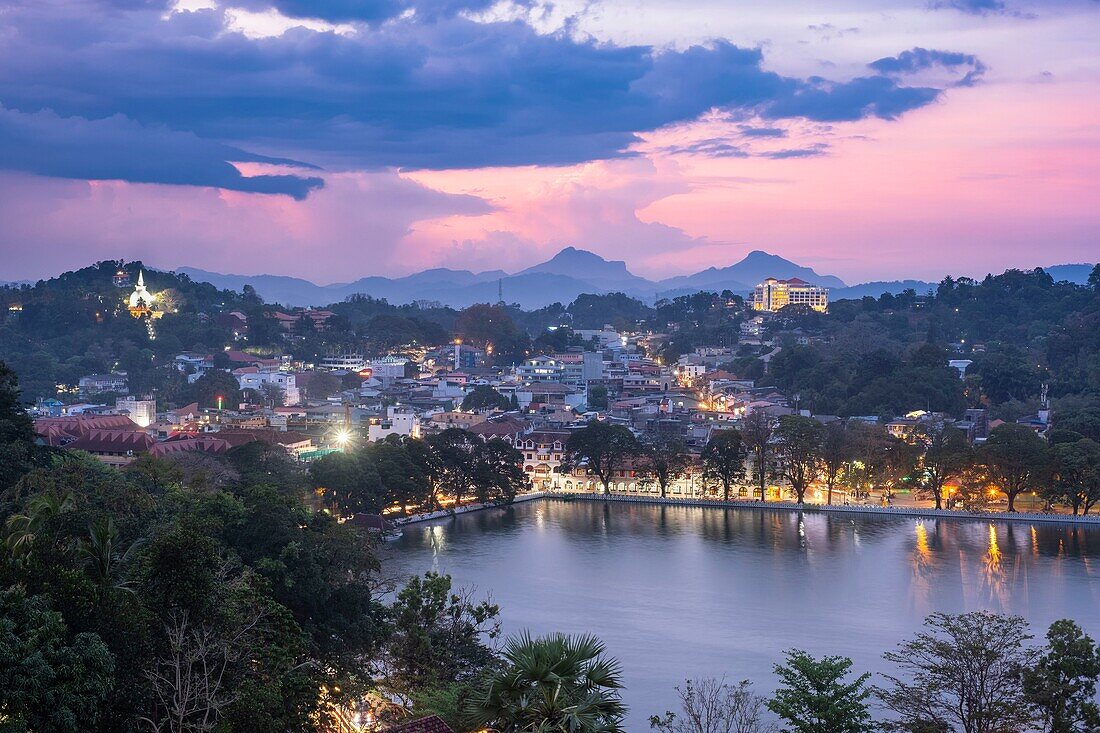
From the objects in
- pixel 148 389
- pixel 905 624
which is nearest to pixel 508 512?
pixel 905 624

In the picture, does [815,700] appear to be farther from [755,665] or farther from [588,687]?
[755,665]

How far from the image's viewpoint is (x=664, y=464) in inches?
749

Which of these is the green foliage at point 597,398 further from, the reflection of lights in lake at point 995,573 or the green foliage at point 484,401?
the reflection of lights in lake at point 995,573

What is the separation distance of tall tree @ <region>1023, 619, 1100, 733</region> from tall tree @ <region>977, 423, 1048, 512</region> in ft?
36.5

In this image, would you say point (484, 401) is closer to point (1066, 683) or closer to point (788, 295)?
point (1066, 683)

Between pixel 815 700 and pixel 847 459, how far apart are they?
12867 millimetres

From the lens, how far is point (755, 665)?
9680mm

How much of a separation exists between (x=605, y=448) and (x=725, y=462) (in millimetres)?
2149

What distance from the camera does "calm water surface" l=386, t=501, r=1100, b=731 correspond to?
10.3 meters

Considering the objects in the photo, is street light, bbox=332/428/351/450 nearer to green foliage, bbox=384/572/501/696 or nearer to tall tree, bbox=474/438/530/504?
tall tree, bbox=474/438/530/504

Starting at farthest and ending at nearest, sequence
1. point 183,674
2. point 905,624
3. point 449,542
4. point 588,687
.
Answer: point 449,542, point 905,624, point 183,674, point 588,687

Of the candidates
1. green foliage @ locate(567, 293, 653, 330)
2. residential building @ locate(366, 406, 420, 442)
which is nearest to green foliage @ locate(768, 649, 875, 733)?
residential building @ locate(366, 406, 420, 442)

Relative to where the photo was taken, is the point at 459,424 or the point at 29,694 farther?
the point at 459,424

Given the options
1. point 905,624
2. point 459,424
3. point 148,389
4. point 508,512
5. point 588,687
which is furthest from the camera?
point 148,389
